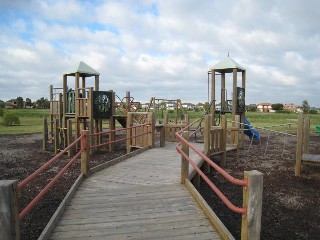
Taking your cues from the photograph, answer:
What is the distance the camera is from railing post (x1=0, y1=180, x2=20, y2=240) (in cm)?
262

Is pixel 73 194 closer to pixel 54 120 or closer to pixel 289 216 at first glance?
pixel 289 216

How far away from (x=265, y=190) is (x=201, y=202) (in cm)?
398

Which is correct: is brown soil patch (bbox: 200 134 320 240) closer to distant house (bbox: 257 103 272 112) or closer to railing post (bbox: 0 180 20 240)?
railing post (bbox: 0 180 20 240)

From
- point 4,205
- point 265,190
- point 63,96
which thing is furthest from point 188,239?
point 63,96

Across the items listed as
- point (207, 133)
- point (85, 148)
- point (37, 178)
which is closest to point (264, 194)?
point (207, 133)

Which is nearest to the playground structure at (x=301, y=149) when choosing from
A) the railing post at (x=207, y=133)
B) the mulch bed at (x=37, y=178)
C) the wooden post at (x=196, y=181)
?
the railing post at (x=207, y=133)

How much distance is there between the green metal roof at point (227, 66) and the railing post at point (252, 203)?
13925mm

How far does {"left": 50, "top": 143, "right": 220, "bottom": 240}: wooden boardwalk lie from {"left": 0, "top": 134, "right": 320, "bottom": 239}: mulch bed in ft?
3.98

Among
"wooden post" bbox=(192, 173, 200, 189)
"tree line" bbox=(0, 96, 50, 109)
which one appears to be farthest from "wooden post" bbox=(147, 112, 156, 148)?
"tree line" bbox=(0, 96, 50, 109)

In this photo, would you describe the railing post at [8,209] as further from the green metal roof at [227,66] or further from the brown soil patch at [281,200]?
the green metal roof at [227,66]

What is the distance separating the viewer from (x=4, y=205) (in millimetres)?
2631

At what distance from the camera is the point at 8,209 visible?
265 centimetres

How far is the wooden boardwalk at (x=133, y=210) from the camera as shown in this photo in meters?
3.70

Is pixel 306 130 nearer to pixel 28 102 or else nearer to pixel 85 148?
pixel 85 148
